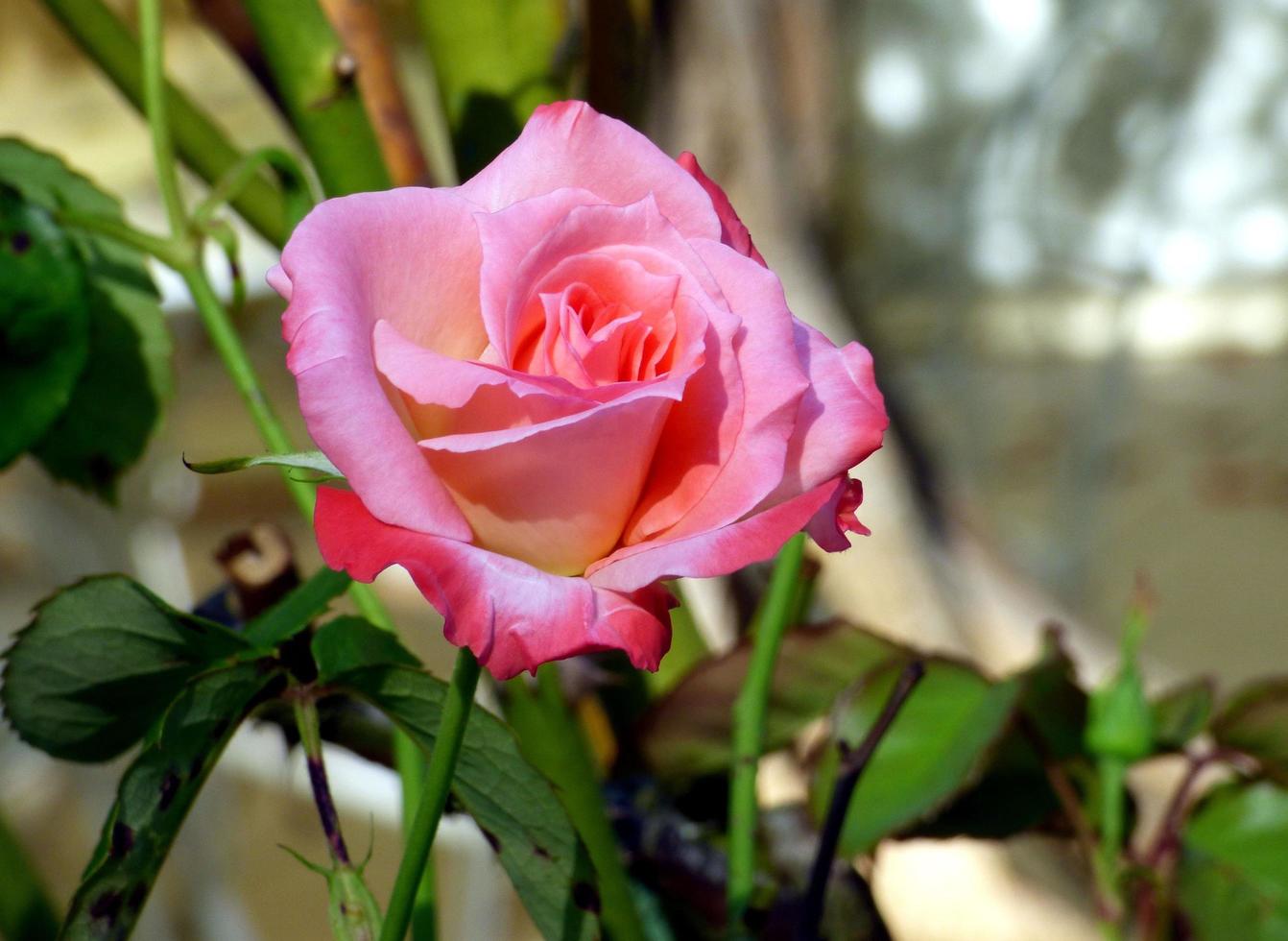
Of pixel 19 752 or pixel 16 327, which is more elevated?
pixel 16 327

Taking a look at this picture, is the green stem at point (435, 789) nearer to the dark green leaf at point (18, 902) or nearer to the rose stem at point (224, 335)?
the rose stem at point (224, 335)

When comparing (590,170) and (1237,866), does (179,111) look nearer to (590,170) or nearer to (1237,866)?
(590,170)

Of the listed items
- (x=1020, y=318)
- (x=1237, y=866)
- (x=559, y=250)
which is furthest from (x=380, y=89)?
(x=1020, y=318)

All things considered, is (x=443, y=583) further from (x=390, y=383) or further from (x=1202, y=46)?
(x=1202, y=46)

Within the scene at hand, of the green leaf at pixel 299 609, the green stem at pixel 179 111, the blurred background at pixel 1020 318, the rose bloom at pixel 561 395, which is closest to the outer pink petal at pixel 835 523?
the rose bloom at pixel 561 395

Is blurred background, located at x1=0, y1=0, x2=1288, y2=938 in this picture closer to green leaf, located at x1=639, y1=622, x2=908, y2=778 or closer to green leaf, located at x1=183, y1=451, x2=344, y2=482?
green leaf, located at x1=639, y1=622, x2=908, y2=778

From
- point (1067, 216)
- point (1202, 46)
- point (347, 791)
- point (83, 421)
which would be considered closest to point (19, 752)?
point (347, 791)
